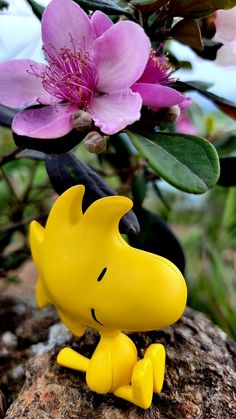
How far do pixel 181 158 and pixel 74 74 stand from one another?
0.18 m

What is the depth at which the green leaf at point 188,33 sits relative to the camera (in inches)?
26.7

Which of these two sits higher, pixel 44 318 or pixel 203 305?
pixel 44 318

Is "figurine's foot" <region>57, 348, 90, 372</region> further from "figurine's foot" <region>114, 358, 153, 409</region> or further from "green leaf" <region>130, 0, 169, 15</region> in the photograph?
"green leaf" <region>130, 0, 169, 15</region>

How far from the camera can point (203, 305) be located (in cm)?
144

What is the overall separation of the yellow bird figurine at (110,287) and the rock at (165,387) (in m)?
0.03

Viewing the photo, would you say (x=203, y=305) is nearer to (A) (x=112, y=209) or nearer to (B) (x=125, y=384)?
(B) (x=125, y=384)

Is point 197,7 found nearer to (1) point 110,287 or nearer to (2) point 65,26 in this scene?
(2) point 65,26

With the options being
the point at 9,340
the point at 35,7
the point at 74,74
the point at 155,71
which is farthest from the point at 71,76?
the point at 9,340

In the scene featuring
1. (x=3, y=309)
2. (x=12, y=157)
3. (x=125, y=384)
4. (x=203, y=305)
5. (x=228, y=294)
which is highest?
(x=12, y=157)

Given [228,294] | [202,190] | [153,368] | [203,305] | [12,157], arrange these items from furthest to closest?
[228,294]
[203,305]
[12,157]
[153,368]
[202,190]

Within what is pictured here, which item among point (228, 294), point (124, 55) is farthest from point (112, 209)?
point (228, 294)

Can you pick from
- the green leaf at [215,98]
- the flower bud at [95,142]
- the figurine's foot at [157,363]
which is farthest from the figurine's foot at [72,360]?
the green leaf at [215,98]

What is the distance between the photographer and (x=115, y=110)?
2.00 ft

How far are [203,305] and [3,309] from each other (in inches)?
24.8
